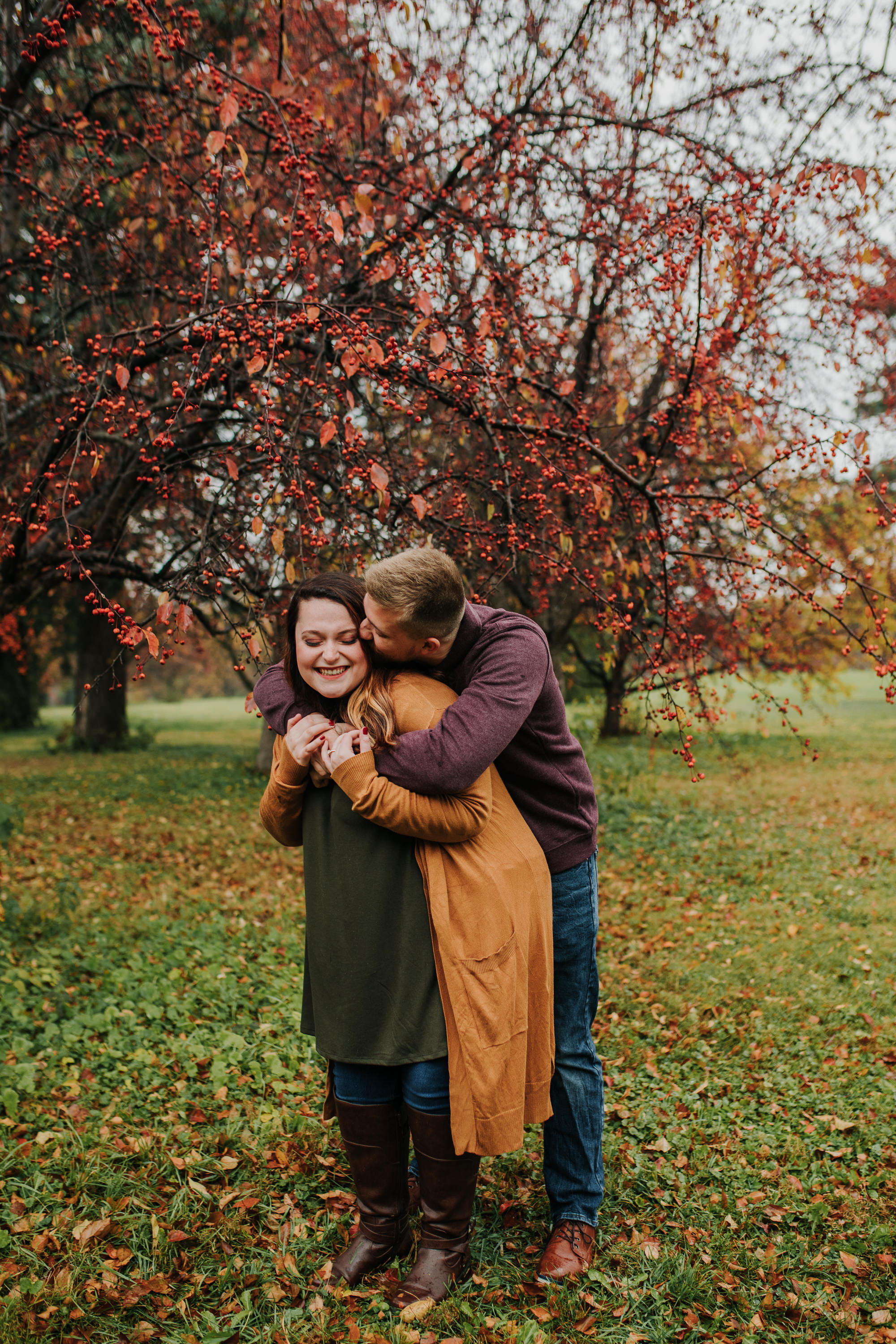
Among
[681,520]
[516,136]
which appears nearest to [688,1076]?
[681,520]

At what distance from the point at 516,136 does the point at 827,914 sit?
5439 mm

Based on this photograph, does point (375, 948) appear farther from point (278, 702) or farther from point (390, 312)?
point (390, 312)

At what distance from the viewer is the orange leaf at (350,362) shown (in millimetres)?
2635

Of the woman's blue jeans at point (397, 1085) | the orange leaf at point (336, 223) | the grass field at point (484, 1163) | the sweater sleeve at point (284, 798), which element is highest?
the orange leaf at point (336, 223)

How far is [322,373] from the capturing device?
12.0ft

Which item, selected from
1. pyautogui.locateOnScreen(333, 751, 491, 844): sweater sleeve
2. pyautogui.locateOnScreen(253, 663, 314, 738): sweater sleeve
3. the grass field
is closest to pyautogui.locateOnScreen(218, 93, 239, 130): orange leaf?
pyautogui.locateOnScreen(253, 663, 314, 738): sweater sleeve

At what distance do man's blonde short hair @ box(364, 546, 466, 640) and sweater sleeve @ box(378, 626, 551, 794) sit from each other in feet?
0.62

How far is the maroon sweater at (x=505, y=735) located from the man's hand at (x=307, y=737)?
124mm

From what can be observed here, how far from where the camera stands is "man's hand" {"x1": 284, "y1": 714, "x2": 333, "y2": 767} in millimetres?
2230

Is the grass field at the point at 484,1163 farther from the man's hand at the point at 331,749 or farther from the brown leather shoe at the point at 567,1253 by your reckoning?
the man's hand at the point at 331,749

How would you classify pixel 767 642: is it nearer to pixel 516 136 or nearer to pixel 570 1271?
pixel 516 136

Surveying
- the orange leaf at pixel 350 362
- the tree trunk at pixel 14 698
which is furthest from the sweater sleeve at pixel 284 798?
the tree trunk at pixel 14 698

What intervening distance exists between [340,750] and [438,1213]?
4.56ft

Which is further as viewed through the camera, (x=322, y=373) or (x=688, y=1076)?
(x=688, y=1076)
